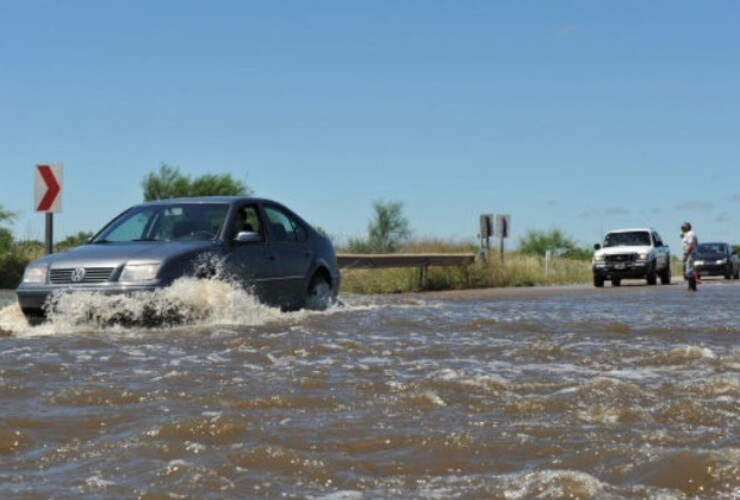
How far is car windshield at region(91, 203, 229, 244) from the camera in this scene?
38.5ft

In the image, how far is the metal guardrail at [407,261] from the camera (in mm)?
23594

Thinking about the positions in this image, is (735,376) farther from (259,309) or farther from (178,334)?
(259,309)

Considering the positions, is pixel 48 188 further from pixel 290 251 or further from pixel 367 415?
pixel 367 415

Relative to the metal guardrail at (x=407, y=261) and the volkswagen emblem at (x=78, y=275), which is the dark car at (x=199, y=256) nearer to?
the volkswagen emblem at (x=78, y=275)

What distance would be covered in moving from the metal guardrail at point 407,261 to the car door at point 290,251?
10.0m

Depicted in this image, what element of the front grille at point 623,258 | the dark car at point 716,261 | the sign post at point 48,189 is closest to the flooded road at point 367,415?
the sign post at point 48,189

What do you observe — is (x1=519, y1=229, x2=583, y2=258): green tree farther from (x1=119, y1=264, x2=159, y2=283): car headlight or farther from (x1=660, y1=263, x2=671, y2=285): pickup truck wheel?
(x1=119, y1=264, x2=159, y2=283): car headlight

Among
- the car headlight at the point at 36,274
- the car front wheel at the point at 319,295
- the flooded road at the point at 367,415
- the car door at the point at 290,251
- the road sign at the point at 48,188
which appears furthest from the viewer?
the road sign at the point at 48,188

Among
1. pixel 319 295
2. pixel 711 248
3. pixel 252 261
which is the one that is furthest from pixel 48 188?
pixel 711 248

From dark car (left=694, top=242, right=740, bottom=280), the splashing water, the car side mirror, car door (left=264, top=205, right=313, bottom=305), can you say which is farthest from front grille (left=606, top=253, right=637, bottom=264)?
the splashing water

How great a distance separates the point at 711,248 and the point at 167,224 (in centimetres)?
3250

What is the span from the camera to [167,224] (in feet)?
39.1

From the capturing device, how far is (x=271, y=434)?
489 centimetres

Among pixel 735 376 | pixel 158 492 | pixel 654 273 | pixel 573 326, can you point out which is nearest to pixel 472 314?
pixel 573 326
